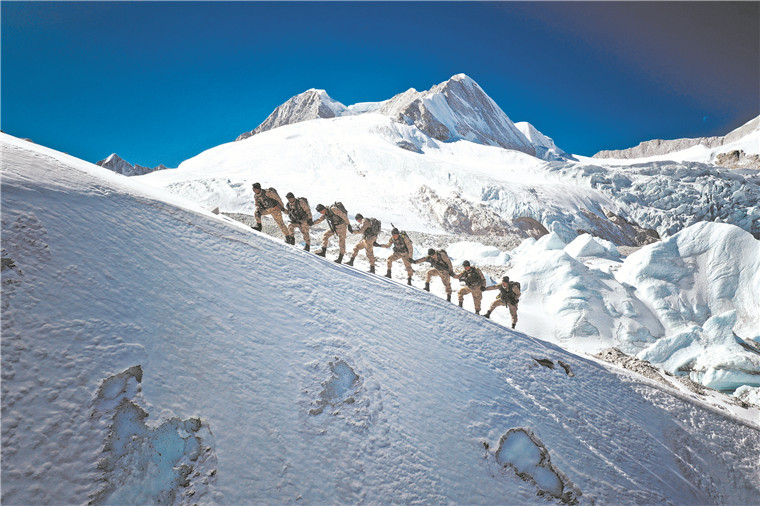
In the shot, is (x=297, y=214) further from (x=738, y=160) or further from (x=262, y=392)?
(x=738, y=160)

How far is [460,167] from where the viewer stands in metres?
35.3

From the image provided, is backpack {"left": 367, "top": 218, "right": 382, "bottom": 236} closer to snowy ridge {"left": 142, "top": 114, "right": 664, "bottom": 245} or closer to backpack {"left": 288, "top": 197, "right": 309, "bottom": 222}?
backpack {"left": 288, "top": 197, "right": 309, "bottom": 222}

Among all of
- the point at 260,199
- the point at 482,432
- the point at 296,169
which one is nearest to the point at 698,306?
the point at 482,432

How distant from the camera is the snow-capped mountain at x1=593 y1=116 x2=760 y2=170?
197 feet

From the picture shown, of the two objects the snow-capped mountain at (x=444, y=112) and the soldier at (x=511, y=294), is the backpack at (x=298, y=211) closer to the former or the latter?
the soldier at (x=511, y=294)

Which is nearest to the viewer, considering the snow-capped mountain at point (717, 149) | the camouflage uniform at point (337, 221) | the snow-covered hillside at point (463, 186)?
the camouflage uniform at point (337, 221)

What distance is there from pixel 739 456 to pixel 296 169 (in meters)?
33.4

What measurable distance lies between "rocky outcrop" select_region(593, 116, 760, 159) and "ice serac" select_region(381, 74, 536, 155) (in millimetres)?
42527

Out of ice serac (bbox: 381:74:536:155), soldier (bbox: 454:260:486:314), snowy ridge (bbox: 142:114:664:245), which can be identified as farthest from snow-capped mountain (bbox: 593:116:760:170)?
soldier (bbox: 454:260:486:314)

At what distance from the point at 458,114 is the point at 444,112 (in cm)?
406

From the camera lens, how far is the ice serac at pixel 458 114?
53.3 meters

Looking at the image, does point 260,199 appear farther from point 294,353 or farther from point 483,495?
point 483,495

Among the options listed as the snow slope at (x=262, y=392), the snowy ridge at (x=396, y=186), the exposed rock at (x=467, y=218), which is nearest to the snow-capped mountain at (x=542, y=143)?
the snowy ridge at (x=396, y=186)

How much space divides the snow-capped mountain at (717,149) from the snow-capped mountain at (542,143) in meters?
21.1
